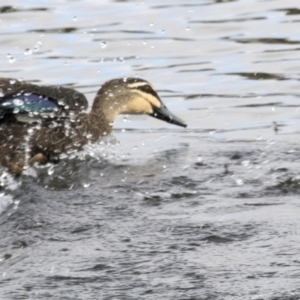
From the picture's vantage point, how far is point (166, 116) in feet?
33.9

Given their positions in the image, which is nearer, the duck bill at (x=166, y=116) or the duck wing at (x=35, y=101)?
the duck wing at (x=35, y=101)

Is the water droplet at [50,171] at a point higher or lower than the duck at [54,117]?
lower

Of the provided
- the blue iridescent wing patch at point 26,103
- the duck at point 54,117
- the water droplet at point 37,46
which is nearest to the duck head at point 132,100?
the duck at point 54,117

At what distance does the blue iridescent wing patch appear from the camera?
916 cm

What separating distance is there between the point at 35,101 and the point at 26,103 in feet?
0.25

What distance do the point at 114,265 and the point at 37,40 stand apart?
7.26m

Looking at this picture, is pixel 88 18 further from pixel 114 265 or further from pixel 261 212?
pixel 114 265

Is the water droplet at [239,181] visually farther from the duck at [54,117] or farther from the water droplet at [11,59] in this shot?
the water droplet at [11,59]

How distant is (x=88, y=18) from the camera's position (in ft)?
47.3

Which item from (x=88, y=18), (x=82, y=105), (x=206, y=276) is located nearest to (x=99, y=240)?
(x=206, y=276)

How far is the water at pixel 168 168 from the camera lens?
21.3 feet

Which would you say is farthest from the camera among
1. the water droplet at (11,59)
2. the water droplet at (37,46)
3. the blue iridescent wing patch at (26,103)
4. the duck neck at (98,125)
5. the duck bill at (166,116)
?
the water droplet at (37,46)

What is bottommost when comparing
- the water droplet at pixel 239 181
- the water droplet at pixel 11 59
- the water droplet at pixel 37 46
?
the water droplet at pixel 239 181

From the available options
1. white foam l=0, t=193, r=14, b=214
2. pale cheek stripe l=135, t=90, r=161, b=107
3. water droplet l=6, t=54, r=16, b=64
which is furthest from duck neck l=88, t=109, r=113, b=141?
water droplet l=6, t=54, r=16, b=64
